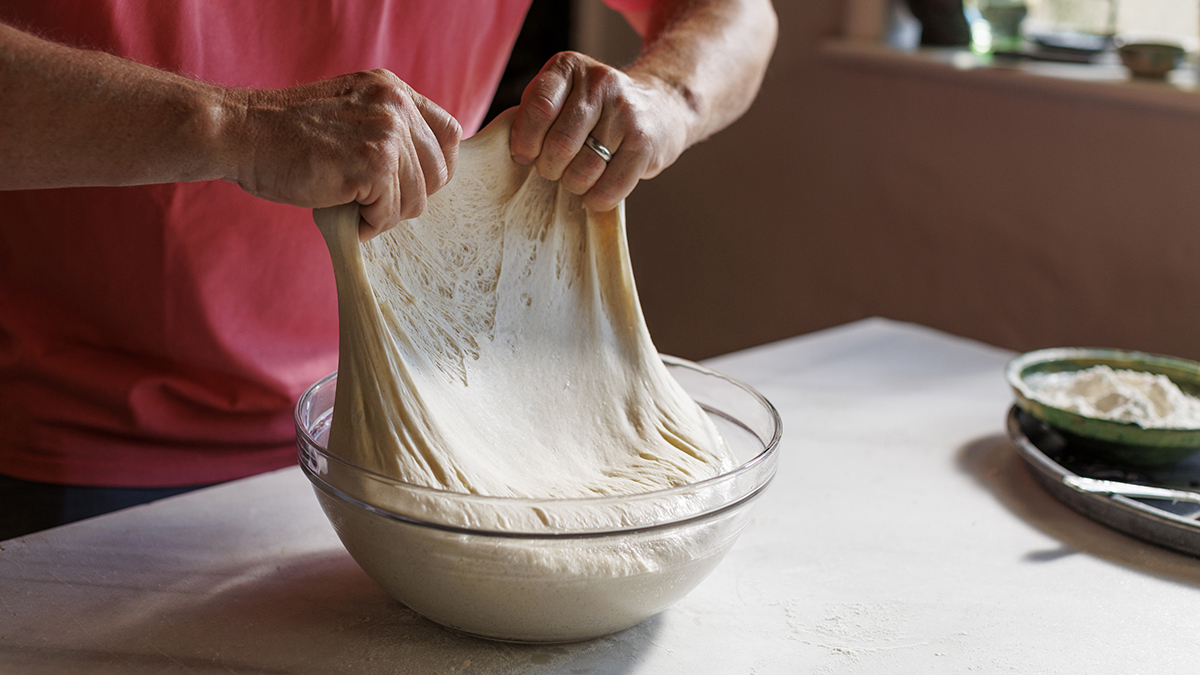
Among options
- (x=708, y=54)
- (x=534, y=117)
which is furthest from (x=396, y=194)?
(x=708, y=54)

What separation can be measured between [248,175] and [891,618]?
0.57 metres

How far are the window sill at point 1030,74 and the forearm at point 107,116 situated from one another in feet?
5.94

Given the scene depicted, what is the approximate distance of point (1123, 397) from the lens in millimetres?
1012

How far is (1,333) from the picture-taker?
1062mm

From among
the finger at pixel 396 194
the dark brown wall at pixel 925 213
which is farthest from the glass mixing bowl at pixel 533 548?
the dark brown wall at pixel 925 213

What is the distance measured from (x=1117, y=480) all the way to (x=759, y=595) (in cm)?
43

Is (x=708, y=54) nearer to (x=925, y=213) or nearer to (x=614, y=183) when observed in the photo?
(x=614, y=183)

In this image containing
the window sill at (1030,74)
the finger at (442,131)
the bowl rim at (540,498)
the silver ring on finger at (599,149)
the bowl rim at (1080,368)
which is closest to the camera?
the bowl rim at (540,498)

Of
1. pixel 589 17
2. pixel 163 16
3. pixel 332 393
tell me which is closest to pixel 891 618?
pixel 332 393

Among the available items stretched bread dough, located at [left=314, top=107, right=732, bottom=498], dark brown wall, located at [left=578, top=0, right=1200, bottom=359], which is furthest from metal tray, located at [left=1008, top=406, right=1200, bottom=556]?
dark brown wall, located at [left=578, top=0, right=1200, bottom=359]

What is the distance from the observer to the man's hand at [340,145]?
2.21 feet

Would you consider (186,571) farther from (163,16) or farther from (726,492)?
(163,16)

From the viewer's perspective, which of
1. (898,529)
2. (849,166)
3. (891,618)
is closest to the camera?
(891,618)

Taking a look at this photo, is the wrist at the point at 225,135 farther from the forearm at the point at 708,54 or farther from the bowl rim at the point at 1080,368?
the bowl rim at the point at 1080,368
